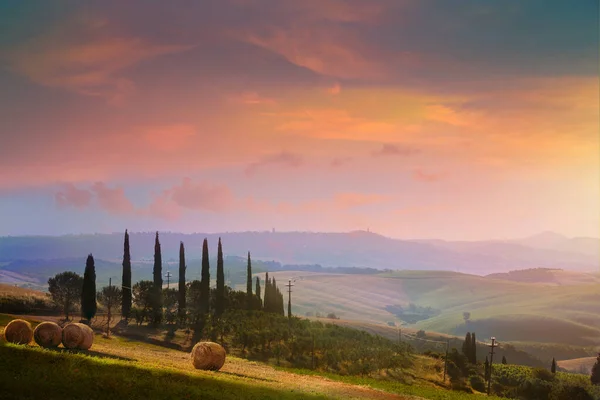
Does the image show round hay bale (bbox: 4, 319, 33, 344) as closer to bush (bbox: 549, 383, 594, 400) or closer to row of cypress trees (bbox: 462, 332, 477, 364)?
bush (bbox: 549, 383, 594, 400)

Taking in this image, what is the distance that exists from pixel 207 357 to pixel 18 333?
51.2 feet

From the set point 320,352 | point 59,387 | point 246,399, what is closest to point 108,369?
point 59,387

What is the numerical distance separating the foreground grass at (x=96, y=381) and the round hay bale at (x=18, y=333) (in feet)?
25.4

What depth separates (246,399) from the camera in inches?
1366

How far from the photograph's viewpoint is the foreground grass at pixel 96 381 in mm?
27703

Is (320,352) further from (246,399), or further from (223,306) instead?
(246,399)

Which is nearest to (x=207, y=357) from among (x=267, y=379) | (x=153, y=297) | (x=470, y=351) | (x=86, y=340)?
(x=267, y=379)

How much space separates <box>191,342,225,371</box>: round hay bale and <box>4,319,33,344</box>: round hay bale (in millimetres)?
13841

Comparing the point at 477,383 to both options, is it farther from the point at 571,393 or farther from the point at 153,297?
the point at 153,297

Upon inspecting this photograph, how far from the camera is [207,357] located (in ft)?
156

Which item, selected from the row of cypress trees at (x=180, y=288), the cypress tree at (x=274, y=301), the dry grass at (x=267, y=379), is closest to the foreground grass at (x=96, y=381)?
the dry grass at (x=267, y=379)

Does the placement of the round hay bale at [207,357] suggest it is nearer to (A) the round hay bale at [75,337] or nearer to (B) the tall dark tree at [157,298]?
(A) the round hay bale at [75,337]

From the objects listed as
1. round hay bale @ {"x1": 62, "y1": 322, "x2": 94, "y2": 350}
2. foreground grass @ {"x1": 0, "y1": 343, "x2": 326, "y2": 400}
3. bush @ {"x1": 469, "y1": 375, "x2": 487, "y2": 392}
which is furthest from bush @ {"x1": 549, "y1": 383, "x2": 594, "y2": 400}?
round hay bale @ {"x1": 62, "y1": 322, "x2": 94, "y2": 350}

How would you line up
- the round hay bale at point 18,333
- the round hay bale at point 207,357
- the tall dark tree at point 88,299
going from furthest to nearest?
1. the tall dark tree at point 88,299
2. the round hay bale at point 207,357
3. the round hay bale at point 18,333
